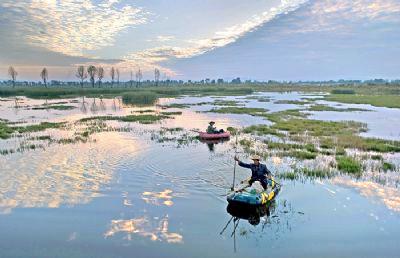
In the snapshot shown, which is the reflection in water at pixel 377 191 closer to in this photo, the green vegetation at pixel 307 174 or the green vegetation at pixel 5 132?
the green vegetation at pixel 307 174

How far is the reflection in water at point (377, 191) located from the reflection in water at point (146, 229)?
9.59 metres

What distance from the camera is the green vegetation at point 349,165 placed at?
19750 millimetres

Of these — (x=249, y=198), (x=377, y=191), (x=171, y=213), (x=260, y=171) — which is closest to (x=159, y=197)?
(x=171, y=213)

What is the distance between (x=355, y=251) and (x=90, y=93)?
364 feet

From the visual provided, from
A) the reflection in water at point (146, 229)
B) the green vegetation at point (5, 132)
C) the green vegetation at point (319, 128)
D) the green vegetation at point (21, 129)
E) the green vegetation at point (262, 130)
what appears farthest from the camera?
the green vegetation at point (319, 128)

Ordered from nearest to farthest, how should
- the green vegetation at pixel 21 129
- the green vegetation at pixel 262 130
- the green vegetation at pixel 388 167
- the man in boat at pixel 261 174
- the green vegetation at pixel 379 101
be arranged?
the man in boat at pixel 261 174
the green vegetation at pixel 388 167
the green vegetation at pixel 21 129
the green vegetation at pixel 262 130
the green vegetation at pixel 379 101

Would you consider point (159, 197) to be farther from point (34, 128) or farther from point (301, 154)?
point (34, 128)

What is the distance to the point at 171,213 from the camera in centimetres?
1433

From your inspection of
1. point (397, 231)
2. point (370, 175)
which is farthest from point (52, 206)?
point (370, 175)

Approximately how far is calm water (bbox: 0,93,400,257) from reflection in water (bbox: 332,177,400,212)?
0.05 m

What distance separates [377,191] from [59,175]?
1694cm

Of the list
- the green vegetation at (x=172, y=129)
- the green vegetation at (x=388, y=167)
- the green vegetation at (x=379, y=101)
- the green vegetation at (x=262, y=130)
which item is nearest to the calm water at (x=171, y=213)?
the green vegetation at (x=388, y=167)

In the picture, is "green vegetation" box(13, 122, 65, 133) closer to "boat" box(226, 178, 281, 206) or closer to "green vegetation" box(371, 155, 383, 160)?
"boat" box(226, 178, 281, 206)

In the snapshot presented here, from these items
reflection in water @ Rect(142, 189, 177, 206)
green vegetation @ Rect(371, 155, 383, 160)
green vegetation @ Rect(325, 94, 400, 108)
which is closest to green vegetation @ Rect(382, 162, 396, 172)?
green vegetation @ Rect(371, 155, 383, 160)
